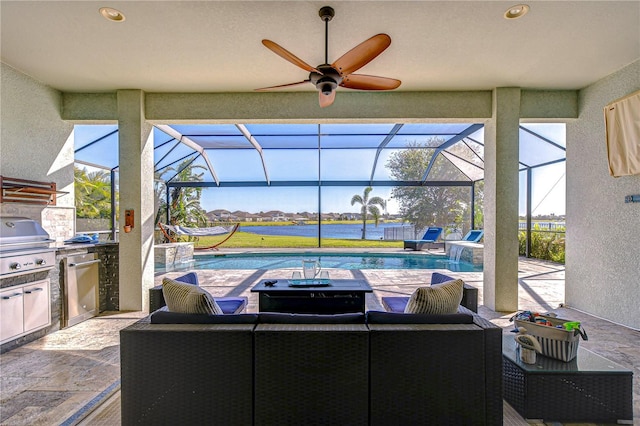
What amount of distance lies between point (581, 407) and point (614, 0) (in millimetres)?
3010

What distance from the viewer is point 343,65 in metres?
2.59

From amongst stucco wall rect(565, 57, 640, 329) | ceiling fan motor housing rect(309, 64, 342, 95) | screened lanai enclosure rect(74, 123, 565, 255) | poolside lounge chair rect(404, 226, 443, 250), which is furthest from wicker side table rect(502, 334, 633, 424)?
poolside lounge chair rect(404, 226, 443, 250)

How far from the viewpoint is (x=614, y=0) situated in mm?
2566

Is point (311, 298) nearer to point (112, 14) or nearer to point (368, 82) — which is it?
point (368, 82)

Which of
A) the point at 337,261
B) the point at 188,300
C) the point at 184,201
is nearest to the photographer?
the point at 188,300

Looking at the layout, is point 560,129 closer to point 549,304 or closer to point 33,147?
point 549,304

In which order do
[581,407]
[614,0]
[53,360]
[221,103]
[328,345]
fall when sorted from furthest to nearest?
[221,103] → [53,360] → [614,0] → [581,407] → [328,345]

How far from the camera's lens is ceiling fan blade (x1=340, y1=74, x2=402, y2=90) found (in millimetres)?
2840

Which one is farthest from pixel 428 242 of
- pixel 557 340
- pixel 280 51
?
pixel 280 51

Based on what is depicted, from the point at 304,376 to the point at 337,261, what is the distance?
290 inches

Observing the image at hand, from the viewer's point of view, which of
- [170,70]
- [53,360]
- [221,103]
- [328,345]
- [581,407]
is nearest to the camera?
[328,345]

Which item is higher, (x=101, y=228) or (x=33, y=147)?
(x=33, y=147)

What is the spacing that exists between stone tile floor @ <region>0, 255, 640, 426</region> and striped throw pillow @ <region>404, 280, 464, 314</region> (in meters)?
0.80

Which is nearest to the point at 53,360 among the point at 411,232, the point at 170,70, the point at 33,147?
the point at 33,147
